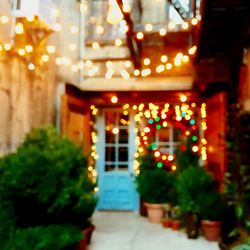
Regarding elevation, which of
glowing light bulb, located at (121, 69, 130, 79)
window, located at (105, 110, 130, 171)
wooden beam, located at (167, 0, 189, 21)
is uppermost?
wooden beam, located at (167, 0, 189, 21)

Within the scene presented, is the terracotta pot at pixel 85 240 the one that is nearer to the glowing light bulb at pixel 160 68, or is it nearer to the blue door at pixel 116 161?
the blue door at pixel 116 161

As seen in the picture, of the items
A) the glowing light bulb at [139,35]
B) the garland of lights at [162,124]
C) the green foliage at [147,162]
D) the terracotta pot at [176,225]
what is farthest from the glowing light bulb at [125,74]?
the terracotta pot at [176,225]

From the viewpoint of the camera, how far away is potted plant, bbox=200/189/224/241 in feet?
20.1

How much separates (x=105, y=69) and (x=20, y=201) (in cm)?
393

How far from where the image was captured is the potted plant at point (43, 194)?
4.32 meters

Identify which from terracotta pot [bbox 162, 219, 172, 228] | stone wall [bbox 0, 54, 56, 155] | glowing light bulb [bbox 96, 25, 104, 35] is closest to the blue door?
terracotta pot [bbox 162, 219, 172, 228]

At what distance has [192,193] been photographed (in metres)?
6.25

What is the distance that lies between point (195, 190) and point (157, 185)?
5.09ft

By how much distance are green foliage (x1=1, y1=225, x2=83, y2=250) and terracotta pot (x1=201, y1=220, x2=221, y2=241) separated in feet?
7.95

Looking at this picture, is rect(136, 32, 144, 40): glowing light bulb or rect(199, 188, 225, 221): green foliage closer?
rect(199, 188, 225, 221): green foliage

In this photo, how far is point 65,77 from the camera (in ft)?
23.4

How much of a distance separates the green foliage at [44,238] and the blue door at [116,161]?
4313mm

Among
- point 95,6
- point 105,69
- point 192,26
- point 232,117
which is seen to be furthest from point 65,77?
point 232,117

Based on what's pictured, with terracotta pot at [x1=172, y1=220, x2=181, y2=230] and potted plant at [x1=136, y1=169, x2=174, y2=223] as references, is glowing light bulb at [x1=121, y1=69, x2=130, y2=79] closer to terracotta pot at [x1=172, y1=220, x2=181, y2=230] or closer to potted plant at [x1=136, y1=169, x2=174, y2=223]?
potted plant at [x1=136, y1=169, x2=174, y2=223]
